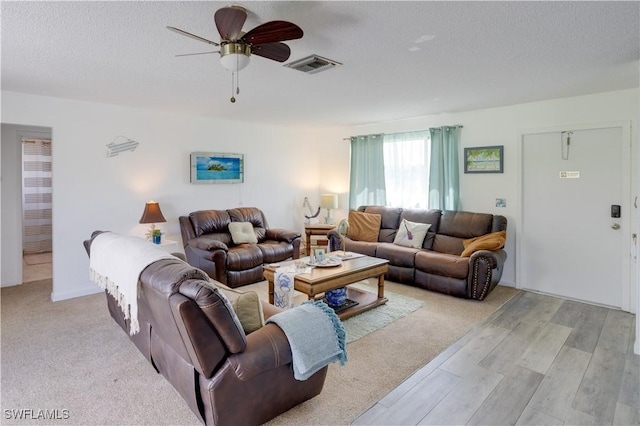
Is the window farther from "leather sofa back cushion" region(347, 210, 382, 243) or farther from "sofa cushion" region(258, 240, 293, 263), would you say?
"sofa cushion" region(258, 240, 293, 263)

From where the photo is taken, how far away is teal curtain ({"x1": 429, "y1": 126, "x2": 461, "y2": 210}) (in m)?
5.11

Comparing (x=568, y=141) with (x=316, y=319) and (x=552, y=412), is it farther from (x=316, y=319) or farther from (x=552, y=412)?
(x=316, y=319)

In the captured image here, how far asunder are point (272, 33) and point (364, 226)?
154 inches

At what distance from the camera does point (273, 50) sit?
228cm

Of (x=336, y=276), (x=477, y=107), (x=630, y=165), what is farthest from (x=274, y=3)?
(x=630, y=165)

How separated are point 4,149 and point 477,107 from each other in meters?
6.22

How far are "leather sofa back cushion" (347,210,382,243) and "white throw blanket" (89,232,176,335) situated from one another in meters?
3.50

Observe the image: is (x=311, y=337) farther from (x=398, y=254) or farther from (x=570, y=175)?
(x=570, y=175)

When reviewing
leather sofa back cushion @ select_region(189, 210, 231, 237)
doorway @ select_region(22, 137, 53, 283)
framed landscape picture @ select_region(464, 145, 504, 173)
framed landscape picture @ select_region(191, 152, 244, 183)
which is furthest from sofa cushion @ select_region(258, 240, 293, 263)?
doorway @ select_region(22, 137, 53, 283)

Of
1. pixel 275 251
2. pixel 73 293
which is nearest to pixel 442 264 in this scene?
pixel 275 251

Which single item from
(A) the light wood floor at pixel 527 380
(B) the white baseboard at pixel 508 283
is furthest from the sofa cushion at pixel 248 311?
(B) the white baseboard at pixel 508 283

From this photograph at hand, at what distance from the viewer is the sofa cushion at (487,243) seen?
4.19 m

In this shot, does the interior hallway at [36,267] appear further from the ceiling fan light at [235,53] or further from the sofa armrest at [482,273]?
the sofa armrest at [482,273]

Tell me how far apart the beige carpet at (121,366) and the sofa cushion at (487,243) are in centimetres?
61
